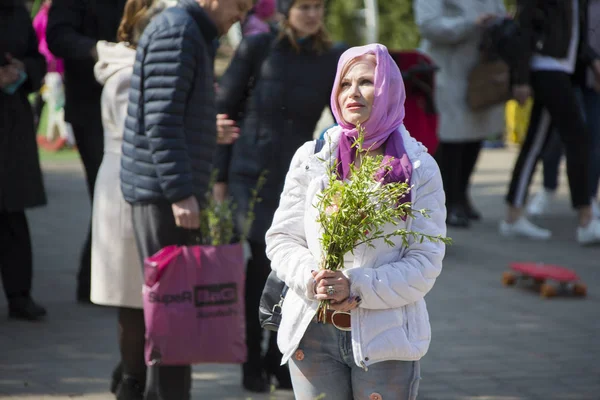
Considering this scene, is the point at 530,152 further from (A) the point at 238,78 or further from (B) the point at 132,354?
(B) the point at 132,354

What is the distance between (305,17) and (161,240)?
5.09 ft

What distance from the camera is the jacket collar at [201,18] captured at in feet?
15.5

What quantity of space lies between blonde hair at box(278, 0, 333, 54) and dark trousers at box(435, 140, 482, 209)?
447 centimetres

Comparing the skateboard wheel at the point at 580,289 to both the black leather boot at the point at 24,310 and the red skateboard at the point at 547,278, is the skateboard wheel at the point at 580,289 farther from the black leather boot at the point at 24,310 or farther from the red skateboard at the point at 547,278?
the black leather boot at the point at 24,310

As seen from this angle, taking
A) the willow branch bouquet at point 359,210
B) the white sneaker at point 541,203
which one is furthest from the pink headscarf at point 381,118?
the white sneaker at point 541,203

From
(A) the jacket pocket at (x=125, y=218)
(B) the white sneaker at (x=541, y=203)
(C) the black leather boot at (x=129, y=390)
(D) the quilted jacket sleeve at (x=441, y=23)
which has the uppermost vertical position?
(D) the quilted jacket sleeve at (x=441, y=23)

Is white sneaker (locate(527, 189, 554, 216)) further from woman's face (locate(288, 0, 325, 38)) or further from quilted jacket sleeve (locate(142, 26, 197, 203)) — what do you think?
quilted jacket sleeve (locate(142, 26, 197, 203))

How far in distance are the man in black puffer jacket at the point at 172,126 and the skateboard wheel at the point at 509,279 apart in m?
3.77

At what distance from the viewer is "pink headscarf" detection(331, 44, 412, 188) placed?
3443 mm

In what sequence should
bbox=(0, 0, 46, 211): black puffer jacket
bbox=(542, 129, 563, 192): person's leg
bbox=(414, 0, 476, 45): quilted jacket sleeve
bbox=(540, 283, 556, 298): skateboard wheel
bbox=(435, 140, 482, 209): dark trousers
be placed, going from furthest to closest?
bbox=(542, 129, 563, 192): person's leg → bbox=(435, 140, 482, 209): dark trousers → bbox=(414, 0, 476, 45): quilted jacket sleeve → bbox=(540, 283, 556, 298): skateboard wheel → bbox=(0, 0, 46, 211): black puffer jacket

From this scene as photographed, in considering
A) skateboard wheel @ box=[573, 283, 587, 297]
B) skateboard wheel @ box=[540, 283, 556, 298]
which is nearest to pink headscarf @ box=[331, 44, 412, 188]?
skateboard wheel @ box=[540, 283, 556, 298]

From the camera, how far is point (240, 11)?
4.89 meters

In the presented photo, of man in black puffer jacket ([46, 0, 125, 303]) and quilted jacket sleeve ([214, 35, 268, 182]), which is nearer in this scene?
quilted jacket sleeve ([214, 35, 268, 182])

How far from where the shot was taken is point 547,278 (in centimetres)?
775
